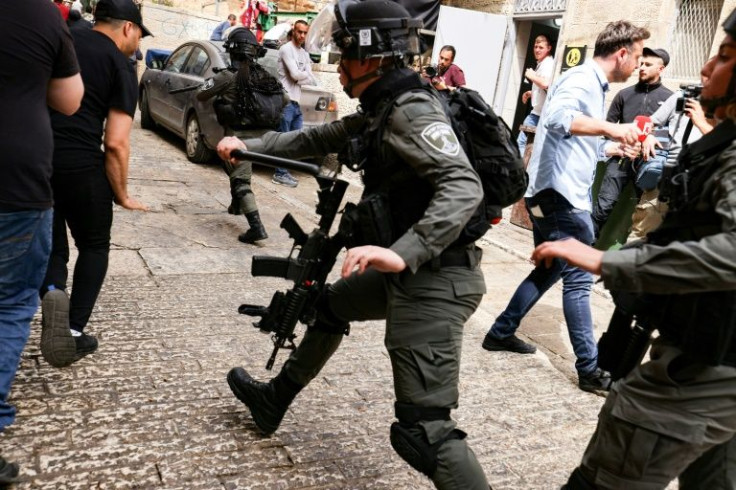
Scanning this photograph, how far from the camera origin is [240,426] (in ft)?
9.88

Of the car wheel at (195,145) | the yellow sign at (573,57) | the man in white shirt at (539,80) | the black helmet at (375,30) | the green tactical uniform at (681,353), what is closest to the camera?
the green tactical uniform at (681,353)

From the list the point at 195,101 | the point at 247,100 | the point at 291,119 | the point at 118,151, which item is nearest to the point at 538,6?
the point at 291,119

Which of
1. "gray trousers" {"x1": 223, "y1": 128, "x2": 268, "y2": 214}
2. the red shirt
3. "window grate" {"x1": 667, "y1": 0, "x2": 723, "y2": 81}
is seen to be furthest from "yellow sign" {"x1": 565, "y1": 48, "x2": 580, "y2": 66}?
"gray trousers" {"x1": 223, "y1": 128, "x2": 268, "y2": 214}

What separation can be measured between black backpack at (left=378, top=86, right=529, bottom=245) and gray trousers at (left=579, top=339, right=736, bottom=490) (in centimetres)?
74

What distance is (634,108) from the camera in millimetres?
6301

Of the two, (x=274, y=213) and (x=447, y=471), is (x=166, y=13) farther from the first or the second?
(x=447, y=471)

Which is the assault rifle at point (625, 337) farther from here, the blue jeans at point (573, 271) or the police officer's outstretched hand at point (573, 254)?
the blue jeans at point (573, 271)

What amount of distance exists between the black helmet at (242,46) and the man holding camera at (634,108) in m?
3.44

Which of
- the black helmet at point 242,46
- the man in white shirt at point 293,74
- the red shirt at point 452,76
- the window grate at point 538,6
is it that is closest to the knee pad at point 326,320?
the black helmet at point 242,46

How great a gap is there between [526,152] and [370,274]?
569 centimetres

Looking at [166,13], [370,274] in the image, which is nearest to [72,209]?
[370,274]

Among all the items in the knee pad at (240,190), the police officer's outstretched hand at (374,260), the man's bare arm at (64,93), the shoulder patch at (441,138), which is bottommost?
the knee pad at (240,190)

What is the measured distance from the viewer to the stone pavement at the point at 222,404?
2.67 meters

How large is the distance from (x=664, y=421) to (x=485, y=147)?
42.2 inches
